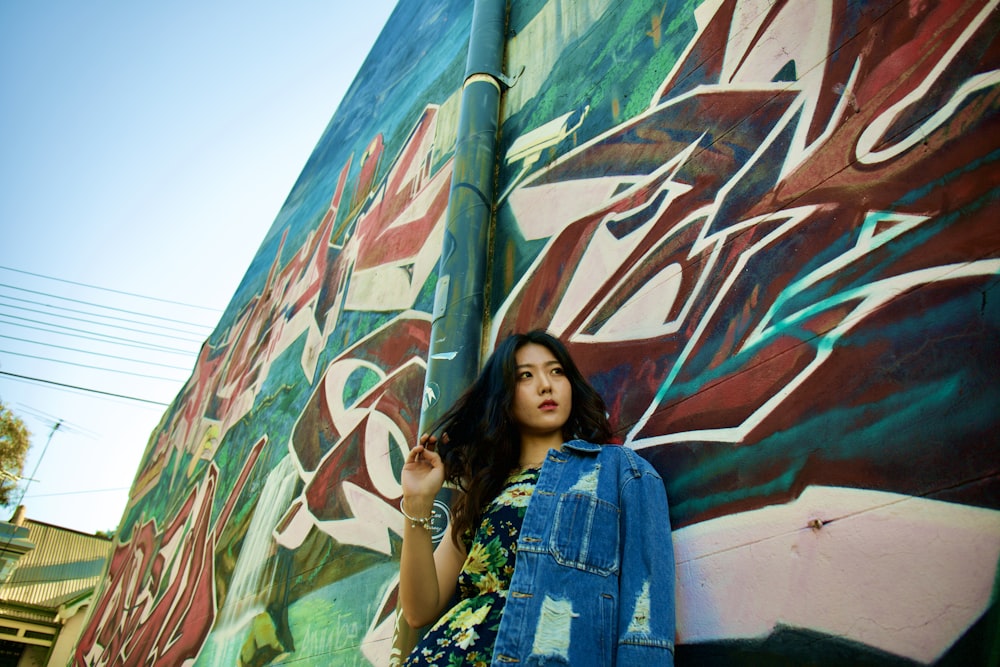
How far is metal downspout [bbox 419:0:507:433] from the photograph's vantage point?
2.86m

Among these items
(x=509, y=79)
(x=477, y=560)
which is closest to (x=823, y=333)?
(x=477, y=560)

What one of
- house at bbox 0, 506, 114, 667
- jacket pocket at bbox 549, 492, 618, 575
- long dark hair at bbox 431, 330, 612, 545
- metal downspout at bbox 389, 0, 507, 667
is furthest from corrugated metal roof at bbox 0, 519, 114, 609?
jacket pocket at bbox 549, 492, 618, 575

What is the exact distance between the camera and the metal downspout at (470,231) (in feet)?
9.39

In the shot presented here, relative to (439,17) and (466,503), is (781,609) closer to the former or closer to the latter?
(466,503)

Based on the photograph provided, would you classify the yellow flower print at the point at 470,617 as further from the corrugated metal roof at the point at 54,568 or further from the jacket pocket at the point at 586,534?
the corrugated metal roof at the point at 54,568

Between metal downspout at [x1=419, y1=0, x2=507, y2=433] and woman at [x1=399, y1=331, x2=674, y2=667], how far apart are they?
0.54 metres

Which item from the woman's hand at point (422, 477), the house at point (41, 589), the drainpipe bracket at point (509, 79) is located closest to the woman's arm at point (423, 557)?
the woman's hand at point (422, 477)

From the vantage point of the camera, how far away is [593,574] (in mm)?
1534

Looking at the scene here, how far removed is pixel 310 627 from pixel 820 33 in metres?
3.61

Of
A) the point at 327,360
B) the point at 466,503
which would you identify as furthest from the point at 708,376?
the point at 327,360

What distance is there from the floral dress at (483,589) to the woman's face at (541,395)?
15cm

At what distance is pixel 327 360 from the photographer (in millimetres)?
4973

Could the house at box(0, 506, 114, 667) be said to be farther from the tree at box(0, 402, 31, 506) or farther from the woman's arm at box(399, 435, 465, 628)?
the woman's arm at box(399, 435, 465, 628)

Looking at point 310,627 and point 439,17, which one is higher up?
point 439,17
